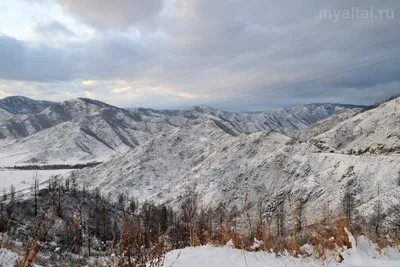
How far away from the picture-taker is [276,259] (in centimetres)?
507

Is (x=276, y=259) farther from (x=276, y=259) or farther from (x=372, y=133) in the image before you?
(x=372, y=133)

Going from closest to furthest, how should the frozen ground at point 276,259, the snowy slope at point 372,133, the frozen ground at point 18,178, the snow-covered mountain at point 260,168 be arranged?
1. the frozen ground at point 276,259
2. the snow-covered mountain at point 260,168
3. the snowy slope at point 372,133
4. the frozen ground at point 18,178

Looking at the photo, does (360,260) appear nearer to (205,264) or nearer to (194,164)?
(205,264)

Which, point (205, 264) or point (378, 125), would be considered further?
point (378, 125)

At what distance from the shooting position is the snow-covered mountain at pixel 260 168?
185ft

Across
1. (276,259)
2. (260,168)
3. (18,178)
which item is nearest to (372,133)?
(260,168)

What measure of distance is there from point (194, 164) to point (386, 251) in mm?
98824

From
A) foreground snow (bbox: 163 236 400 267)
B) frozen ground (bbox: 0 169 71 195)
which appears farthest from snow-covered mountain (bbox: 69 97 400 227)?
foreground snow (bbox: 163 236 400 267)

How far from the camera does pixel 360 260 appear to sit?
427 centimetres

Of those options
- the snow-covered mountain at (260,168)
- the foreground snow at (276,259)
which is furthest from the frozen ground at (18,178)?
the foreground snow at (276,259)

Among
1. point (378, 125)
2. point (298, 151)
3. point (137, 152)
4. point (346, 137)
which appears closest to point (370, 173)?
point (298, 151)

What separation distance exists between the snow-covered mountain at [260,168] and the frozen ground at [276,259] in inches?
1319

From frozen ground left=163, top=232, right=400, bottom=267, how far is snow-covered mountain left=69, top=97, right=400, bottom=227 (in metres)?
33.5

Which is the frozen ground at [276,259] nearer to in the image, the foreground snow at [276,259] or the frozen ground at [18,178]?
the foreground snow at [276,259]
